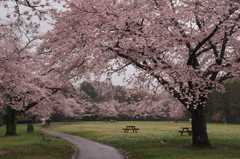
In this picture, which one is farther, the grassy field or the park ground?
the park ground

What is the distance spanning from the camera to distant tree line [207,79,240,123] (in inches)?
2554

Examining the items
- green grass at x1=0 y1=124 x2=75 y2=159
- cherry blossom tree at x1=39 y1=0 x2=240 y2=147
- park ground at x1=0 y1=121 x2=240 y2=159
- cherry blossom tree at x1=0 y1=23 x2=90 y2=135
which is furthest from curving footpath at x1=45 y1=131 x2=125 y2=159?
cherry blossom tree at x1=0 y1=23 x2=90 y2=135

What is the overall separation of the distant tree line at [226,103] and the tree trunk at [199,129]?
55011mm

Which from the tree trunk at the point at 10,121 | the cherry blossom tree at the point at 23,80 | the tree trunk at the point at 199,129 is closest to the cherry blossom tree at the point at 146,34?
the tree trunk at the point at 199,129

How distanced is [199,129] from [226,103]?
206ft

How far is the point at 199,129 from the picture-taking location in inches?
523

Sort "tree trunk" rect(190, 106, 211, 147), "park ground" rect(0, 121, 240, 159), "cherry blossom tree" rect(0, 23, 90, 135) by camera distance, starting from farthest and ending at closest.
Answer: "cherry blossom tree" rect(0, 23, 90, 135) → "tree trunk" rect(190, 106, 211, 147) → "park ground" rect(0, 121, 240, 159)

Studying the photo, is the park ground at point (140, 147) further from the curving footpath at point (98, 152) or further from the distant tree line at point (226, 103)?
the distant tree line at point (226, 103)

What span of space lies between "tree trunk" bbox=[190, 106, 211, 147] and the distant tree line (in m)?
55.0

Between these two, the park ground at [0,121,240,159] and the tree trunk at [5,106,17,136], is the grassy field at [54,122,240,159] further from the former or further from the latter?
the tree trunk at [5,106,17,136]

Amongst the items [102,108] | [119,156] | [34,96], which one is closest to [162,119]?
[102,108]

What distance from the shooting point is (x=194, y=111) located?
13422 mm

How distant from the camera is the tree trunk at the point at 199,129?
516 inches

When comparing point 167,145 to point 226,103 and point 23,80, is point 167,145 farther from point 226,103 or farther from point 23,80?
point 226,103
